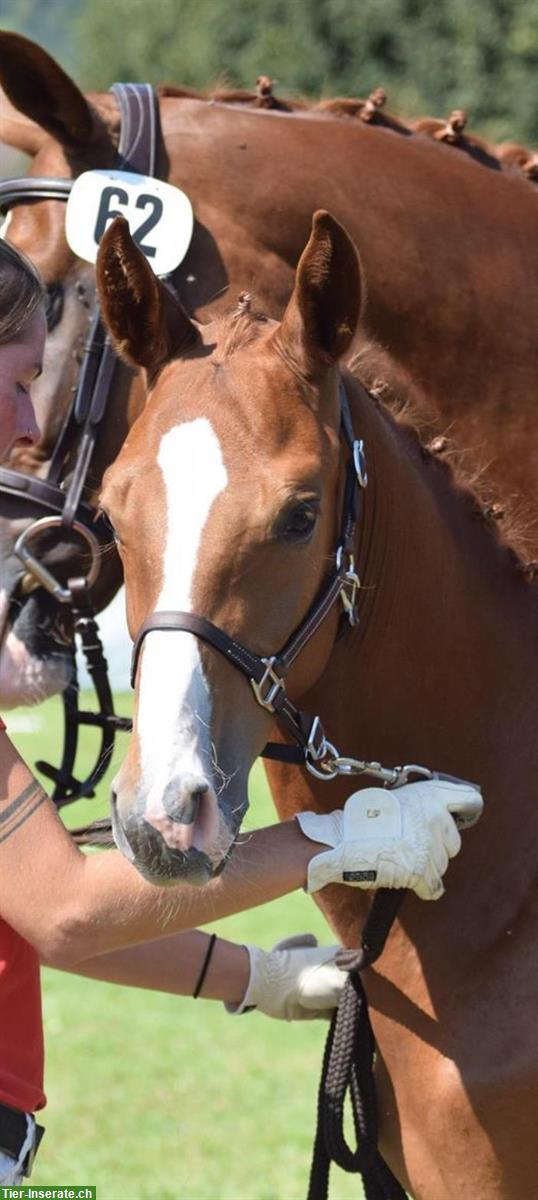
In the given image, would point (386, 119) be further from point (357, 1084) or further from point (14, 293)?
point (357, 1084)

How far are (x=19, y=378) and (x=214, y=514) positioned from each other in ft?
1.73

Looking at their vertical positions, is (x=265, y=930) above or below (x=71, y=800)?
below

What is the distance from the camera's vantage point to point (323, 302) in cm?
251

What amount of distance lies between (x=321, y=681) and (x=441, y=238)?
147 cm

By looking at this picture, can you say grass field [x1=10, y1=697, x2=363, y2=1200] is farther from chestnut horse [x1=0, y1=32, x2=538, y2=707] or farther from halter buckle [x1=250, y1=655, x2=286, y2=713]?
halter buckle [x1=250, y1=655, x2=286, y2=713]

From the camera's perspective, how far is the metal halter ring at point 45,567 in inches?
137

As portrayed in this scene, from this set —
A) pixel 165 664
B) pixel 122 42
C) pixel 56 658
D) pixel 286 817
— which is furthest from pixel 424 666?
pixel 122 42

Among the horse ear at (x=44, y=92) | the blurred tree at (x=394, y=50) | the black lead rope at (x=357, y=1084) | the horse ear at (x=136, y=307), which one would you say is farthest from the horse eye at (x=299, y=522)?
the blurred tree at (x=394, y=50)

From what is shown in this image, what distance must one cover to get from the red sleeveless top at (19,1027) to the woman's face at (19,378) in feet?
2.64

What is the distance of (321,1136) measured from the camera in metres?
2.92

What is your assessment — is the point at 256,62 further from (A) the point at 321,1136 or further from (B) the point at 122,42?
(A) the point at 321,1136

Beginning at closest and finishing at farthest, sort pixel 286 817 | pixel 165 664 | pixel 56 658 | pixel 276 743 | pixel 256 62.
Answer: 1. pixel 165 664
2. pixel 276 743
3. pixel 286 817
4. pixel 56 658
5. pixel 256 62

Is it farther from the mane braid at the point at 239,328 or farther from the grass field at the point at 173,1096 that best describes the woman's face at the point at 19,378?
the grass field at the point at 173,1096

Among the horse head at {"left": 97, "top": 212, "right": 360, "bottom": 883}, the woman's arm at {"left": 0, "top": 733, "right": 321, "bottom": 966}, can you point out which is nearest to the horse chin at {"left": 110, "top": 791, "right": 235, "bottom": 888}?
the horse head at {"left": 97, "top": 212, "right": 360, "bottom": 883}
